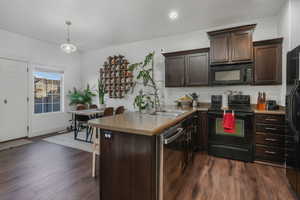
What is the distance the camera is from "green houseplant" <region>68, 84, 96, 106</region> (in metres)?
5.16

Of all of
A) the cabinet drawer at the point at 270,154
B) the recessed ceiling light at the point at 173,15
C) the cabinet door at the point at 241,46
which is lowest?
the cabinet drawer at the point at 270,154

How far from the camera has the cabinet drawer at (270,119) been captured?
2502 mm

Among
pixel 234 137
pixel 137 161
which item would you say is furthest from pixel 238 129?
pixel 137 161

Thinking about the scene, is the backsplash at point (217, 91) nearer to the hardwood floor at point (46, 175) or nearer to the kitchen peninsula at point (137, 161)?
the kitchen peninsula at point (137, 161)

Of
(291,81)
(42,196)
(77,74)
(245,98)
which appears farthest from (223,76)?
(77,74)

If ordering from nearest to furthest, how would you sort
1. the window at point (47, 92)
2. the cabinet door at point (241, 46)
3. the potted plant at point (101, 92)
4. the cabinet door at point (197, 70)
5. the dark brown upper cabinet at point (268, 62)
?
1. the dark brown upper cabinet at point (268, 62)
2. the cabinet door at point (241, 46)
3. the cabinet door at point (197, 70)
4. the window at point (47, 92)
5. the potted plant at point (101, 92)

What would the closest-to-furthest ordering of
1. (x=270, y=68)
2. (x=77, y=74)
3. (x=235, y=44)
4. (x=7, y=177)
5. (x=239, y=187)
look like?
(x=239, y=187)
(x=7, y=177)
(x=270, y=68)
(x=235, y=44)
(x=77, y=74)

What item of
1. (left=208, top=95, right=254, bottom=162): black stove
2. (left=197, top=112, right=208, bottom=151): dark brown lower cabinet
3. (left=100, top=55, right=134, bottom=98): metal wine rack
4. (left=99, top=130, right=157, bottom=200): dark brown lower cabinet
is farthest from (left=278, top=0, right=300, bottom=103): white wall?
(left=100, top=55, right=134, bottom=98): metal wine rack

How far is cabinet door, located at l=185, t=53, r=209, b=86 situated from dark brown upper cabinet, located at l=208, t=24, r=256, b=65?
0.62 ft

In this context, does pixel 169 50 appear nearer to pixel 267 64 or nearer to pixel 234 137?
pixel 267 64

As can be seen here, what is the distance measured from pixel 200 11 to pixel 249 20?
50.3 inches

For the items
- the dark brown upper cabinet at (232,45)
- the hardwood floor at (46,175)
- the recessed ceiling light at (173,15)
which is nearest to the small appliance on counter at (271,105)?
the dark brown upper cabinet at (232,45)

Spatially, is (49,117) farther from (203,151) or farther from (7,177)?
(203,151)

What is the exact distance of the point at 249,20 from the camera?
332cm
